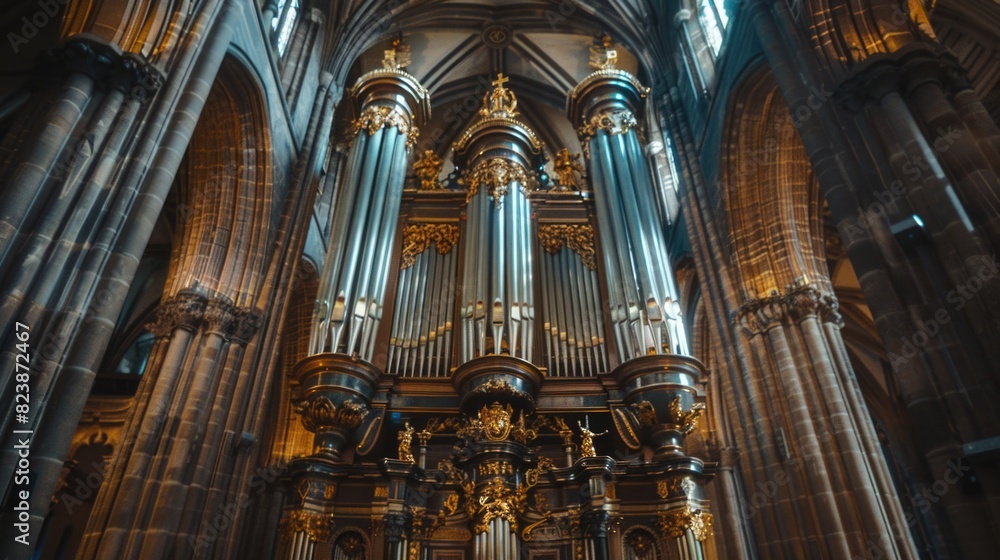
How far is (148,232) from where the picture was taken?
635cm

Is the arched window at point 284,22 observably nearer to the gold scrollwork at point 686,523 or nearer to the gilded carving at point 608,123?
the gilded carving at point 608,123

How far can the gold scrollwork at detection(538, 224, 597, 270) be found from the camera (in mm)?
12781

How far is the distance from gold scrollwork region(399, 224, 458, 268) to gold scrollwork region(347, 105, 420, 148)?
2245mm

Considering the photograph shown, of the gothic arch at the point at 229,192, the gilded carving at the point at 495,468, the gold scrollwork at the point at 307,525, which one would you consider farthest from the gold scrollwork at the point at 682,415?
the gothic arch at the point at 229,192

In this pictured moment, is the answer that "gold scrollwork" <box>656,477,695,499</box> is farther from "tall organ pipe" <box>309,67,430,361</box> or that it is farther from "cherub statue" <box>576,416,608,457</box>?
"tall organ pipe" <box>309,67,430,361</box>

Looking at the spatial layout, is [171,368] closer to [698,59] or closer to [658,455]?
[658,455]

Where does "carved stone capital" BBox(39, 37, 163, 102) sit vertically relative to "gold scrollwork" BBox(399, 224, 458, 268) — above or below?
below

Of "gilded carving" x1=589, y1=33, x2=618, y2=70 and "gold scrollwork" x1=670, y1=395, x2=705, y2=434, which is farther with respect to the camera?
"gilded carving" x1=589, y1=33, x2=618, y2=70

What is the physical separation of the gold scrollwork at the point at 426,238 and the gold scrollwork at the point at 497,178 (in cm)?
80

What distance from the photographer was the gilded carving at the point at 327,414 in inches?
362

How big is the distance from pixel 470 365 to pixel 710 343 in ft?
24.6

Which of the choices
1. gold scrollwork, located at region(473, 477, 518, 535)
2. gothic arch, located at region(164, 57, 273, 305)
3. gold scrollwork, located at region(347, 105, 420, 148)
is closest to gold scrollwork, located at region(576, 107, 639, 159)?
gold scrollwork, located at region(347, 105, 420, 148)

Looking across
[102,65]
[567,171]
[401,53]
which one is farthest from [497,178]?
[102,65]

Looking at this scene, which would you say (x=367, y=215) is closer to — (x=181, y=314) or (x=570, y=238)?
(x=181, y=314)
